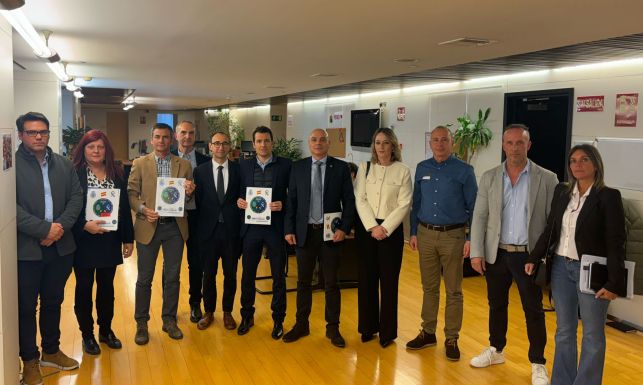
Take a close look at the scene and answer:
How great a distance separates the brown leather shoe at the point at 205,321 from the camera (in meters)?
4.74

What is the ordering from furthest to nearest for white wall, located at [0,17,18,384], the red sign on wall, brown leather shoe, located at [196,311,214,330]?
the red sign on wall
brown leather shoe, located at [196,311,214,330]
white wall, located at [0,17,18,384]

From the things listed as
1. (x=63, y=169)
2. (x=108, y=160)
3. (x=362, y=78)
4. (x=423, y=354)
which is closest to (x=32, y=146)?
(x=63, y=169)

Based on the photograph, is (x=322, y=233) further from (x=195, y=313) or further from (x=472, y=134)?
(x=472, y=134)

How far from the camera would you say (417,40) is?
4.89 meters

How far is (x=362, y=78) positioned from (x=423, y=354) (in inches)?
193

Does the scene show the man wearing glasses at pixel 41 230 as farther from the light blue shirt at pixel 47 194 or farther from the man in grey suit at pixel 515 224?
the man in grey suit at pixel 515 224

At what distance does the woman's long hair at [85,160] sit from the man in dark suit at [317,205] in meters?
1.38

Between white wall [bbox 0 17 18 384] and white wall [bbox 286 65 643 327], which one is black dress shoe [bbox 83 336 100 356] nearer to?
white wall [bbox 0 17 18 384]

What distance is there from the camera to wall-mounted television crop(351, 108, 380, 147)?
10.6 metres

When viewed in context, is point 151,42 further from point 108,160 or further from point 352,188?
point 352,188

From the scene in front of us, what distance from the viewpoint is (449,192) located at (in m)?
4.11

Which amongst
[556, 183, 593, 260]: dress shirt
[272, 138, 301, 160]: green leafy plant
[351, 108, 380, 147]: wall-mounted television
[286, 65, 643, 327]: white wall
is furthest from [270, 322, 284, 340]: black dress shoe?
[272, 138, 301, 160]: green leafy plant

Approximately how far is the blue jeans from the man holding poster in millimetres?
2855

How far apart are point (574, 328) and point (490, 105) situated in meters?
4.98
